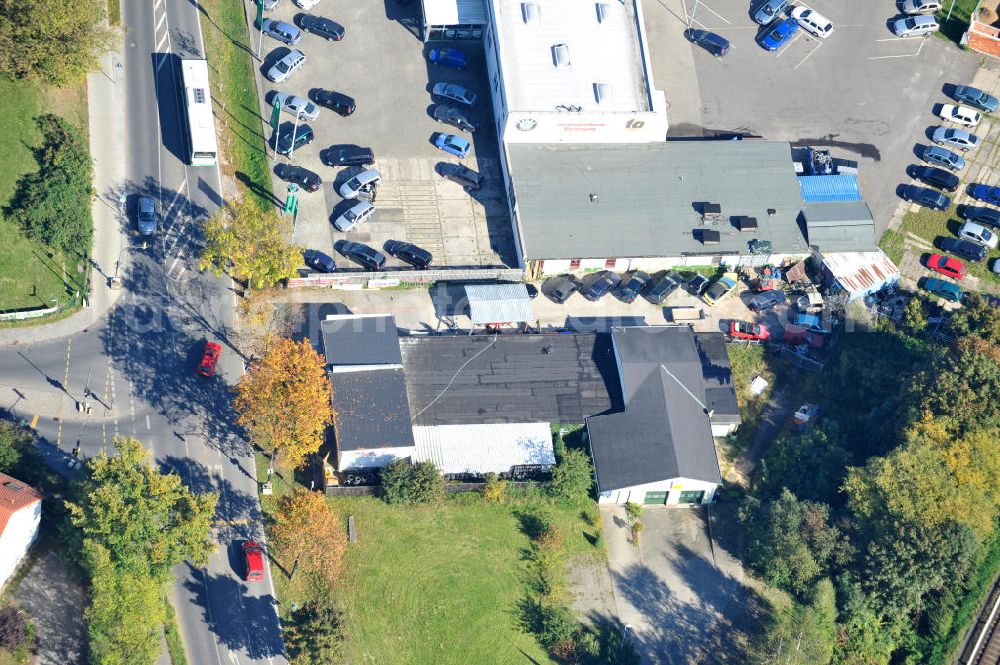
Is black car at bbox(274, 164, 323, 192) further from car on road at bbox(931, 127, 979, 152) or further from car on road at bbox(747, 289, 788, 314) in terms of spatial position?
car on road at bbox(931, 127, 979, 152)

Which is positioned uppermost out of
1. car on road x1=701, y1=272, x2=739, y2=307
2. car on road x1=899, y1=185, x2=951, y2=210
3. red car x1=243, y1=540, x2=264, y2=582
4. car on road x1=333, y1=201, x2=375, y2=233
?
car on road x1=333, y1=201, x2=375, y2=233

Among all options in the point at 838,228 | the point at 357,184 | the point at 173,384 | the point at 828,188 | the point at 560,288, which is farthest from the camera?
the point at 828,188

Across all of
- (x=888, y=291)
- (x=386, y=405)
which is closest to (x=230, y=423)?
(x=386, y=405)

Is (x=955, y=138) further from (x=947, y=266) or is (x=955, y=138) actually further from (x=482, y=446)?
(x=482, y=446)

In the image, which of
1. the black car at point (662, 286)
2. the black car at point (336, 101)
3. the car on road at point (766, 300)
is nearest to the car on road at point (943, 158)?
the car on road at point (766, 300)

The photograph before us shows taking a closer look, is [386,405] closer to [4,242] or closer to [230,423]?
[230,423]

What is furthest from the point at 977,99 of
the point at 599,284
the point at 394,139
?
the point at 394,139

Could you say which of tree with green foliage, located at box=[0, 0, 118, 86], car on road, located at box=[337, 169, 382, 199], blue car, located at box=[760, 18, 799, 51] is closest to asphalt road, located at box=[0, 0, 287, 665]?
tree with green foliage, located at box=[0, 0, 118, 86]
